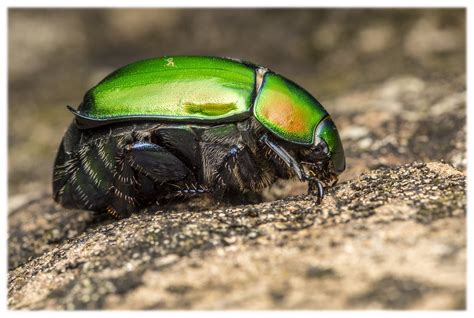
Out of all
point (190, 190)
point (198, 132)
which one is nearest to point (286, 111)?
point (198, 132)

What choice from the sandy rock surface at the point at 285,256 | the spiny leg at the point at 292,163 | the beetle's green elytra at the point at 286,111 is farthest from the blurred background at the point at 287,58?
the sandy rock surface at the point at 285,256

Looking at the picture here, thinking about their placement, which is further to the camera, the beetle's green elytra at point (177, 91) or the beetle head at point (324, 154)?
the beetle head at point (324, 154)

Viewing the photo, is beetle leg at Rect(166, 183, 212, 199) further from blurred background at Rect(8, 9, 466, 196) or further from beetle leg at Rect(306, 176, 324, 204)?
blurred background at Rect(8, 9, 466, 196)

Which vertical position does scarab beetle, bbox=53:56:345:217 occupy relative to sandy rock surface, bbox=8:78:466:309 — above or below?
above

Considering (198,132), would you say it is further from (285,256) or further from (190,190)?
(285,256)

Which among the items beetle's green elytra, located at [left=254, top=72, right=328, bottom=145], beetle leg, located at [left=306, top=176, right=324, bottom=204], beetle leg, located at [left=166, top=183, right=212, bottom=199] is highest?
beetle's green elytra, located at [left=254, top=72, right=328, bottom=145]

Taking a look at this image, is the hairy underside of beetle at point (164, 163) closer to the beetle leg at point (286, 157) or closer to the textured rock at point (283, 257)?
the beetle leg at point (286, 157)

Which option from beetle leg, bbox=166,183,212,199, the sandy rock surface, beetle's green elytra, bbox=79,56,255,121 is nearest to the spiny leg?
the sandy rock surface
